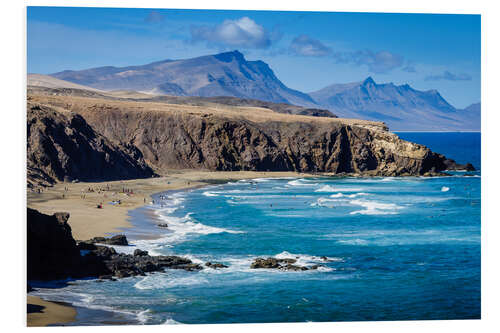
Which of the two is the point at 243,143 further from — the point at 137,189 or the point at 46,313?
the point at 46,313

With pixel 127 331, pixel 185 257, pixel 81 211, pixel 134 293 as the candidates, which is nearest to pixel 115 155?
pixel 81 211

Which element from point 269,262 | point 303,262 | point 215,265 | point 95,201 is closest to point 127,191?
point 95,201

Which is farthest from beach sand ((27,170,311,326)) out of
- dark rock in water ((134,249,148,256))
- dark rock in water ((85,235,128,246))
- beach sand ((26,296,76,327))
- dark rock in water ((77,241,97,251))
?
dark rock in water ((134,249,148,256))

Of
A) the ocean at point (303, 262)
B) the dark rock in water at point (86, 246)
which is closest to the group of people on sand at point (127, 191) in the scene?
the ocean at point (303, 262)

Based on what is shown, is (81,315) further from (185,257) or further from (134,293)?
(185,257)

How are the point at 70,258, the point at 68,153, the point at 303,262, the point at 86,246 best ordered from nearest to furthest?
the point at 70,258
the point at 86,246
the point at 303,262
the point at 68,153

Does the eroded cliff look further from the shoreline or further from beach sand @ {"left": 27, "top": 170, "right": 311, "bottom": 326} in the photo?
beach sand @ {"left": 27, "top": 170, "right": 311, "bottom": 326}
